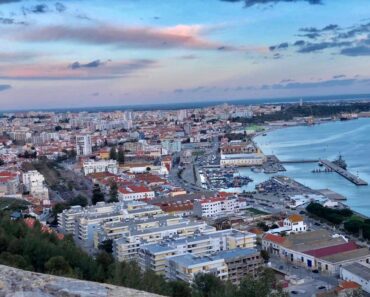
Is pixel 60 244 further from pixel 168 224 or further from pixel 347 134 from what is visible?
pixel 347 134

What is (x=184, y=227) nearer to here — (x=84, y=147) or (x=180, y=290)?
(x=180, y=290)

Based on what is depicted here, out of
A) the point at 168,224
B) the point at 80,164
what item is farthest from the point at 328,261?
the point at 80,164

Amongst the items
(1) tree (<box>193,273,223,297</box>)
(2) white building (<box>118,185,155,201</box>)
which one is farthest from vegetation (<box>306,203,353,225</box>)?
(1) tree (<box>193,273,223,297</box>)

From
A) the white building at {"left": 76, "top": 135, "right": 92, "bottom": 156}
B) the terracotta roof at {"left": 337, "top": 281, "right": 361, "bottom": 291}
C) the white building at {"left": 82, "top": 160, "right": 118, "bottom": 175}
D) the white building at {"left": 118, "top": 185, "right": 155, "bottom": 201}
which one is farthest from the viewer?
the white building at {"left": 76, "top": 135, "right": 92, "bottom": 156}

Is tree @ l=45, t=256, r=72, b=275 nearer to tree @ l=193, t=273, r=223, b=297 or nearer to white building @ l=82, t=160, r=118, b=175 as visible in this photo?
tree @ l=193, t=273, r=223, b=297

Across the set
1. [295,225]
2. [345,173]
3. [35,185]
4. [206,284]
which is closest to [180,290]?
[206,284]

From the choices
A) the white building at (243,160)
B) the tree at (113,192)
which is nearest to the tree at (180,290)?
the tree at (113,192)

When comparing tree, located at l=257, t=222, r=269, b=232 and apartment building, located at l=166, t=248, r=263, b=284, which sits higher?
apartment building, located at l=166, t=248, r=263, b=284

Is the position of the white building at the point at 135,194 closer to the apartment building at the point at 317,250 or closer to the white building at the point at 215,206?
the white building at the point at 215,206
